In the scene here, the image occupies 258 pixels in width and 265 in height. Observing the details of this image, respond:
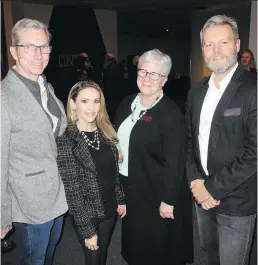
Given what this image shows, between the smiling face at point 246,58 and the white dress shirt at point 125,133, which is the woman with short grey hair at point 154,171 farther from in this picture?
the smiling face at point 246,58

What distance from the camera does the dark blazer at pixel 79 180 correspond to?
1767 millimetres

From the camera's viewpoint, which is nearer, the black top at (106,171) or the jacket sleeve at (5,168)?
the jacket sleeve at (5,168)

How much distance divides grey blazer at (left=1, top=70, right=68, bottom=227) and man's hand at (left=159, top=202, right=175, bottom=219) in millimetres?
737

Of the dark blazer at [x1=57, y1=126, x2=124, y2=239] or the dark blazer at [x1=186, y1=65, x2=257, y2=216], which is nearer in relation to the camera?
the dark blazer at [x1=186, y1=65, x2=257, y2=216]

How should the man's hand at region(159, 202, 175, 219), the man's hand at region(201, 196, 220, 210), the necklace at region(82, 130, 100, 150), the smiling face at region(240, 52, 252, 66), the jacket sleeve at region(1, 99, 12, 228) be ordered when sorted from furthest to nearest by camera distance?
the smiling face at region(240, 52, 252, 66) → the man's hand at region(159, 202, 175, 219) → the necklace at region(82, 130, 100, 150) → the man's hand at region(201, 196, 220, 210) → the jacket sleeve at region(1, 99, 12, 228)

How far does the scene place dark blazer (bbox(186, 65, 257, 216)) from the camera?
5.22 feet

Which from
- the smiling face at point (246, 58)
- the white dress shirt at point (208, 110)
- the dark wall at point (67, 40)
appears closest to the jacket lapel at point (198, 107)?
the white dress shirt at point (208, 110)

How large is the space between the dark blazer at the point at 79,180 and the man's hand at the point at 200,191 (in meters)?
0.62

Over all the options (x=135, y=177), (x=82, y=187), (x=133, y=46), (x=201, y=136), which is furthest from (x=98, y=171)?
(x=133, y=46)

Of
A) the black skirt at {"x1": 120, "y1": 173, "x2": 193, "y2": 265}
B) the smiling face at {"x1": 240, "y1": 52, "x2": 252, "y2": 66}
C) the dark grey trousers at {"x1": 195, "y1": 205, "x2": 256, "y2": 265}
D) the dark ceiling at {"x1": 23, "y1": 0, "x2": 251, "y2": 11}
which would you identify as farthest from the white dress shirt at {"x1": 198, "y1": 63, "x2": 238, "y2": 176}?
the dark ceiling at {"x1": 23, "y1": 0, "x2": 251, "y2": 11}

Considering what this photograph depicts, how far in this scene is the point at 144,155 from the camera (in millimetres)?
2023

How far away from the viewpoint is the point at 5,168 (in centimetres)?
158

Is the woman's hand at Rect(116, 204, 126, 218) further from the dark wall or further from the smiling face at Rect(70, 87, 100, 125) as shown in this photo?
the dark wall

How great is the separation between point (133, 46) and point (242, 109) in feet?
66.7
